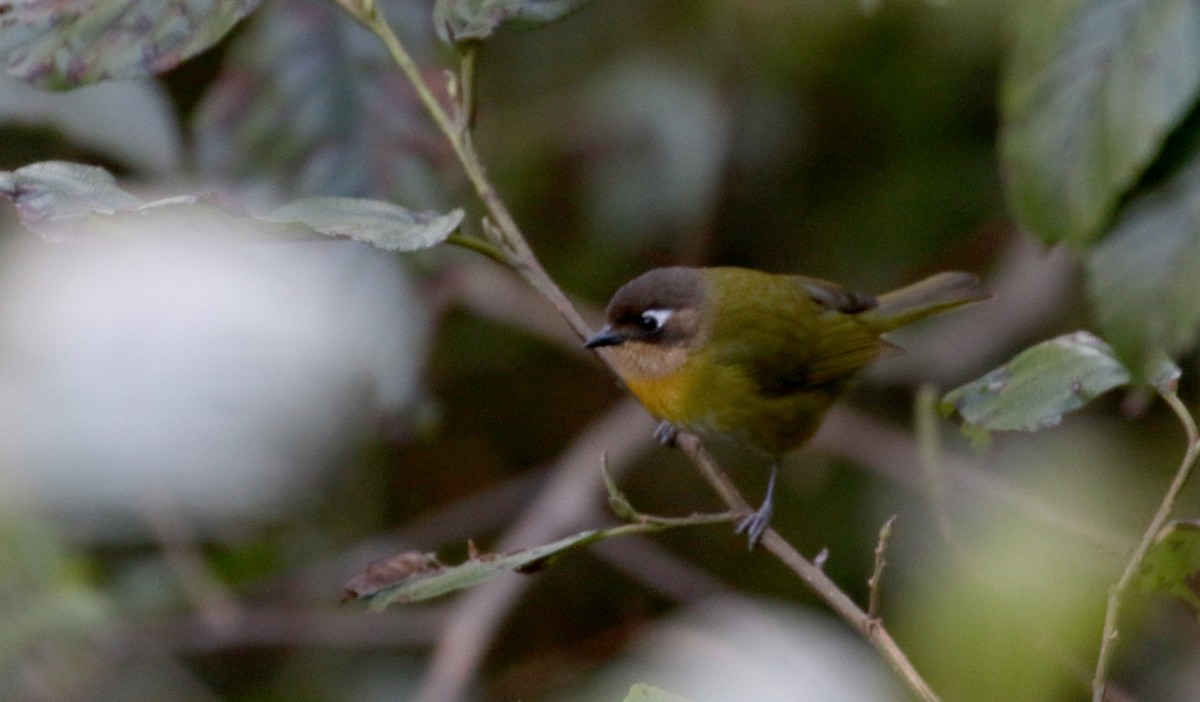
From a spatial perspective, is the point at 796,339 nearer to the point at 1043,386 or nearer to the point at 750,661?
the point at 750,661

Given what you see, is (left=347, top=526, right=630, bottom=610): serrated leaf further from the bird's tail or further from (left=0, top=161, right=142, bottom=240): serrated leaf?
the bird's tail

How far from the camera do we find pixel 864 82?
4.15m

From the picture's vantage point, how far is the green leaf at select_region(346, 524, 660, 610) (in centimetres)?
151

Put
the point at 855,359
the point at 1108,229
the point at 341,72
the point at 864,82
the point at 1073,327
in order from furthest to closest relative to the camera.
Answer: the point at 864,82 → the point at 1073,327 → the point at 855,359 → the point at 341,72 → the point at 1108,229

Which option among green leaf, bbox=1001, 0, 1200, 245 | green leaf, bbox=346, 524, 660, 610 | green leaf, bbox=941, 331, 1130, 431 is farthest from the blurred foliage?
green leaf, bbox=346, 524, 660, 610

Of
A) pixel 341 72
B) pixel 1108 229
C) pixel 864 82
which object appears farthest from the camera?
pixel 864 82

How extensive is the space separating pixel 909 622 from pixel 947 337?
2.06 m

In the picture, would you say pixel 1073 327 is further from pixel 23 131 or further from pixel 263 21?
pixel 23 131

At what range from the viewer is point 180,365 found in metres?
3.18

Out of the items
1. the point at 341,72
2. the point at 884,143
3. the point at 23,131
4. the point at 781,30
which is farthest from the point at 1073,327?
the point at 23,131

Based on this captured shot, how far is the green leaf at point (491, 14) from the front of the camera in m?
1.78

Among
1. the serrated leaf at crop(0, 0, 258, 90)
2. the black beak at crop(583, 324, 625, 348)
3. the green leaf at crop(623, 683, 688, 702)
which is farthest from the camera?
the black beak at crop(583, 324, 625, 348)

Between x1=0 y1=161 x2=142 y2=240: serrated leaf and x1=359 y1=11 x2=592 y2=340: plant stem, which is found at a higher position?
x1=0 y1=161 x2=142 y2=240: serrated leaf

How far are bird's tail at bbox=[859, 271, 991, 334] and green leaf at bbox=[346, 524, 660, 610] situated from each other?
1745 millimetres
